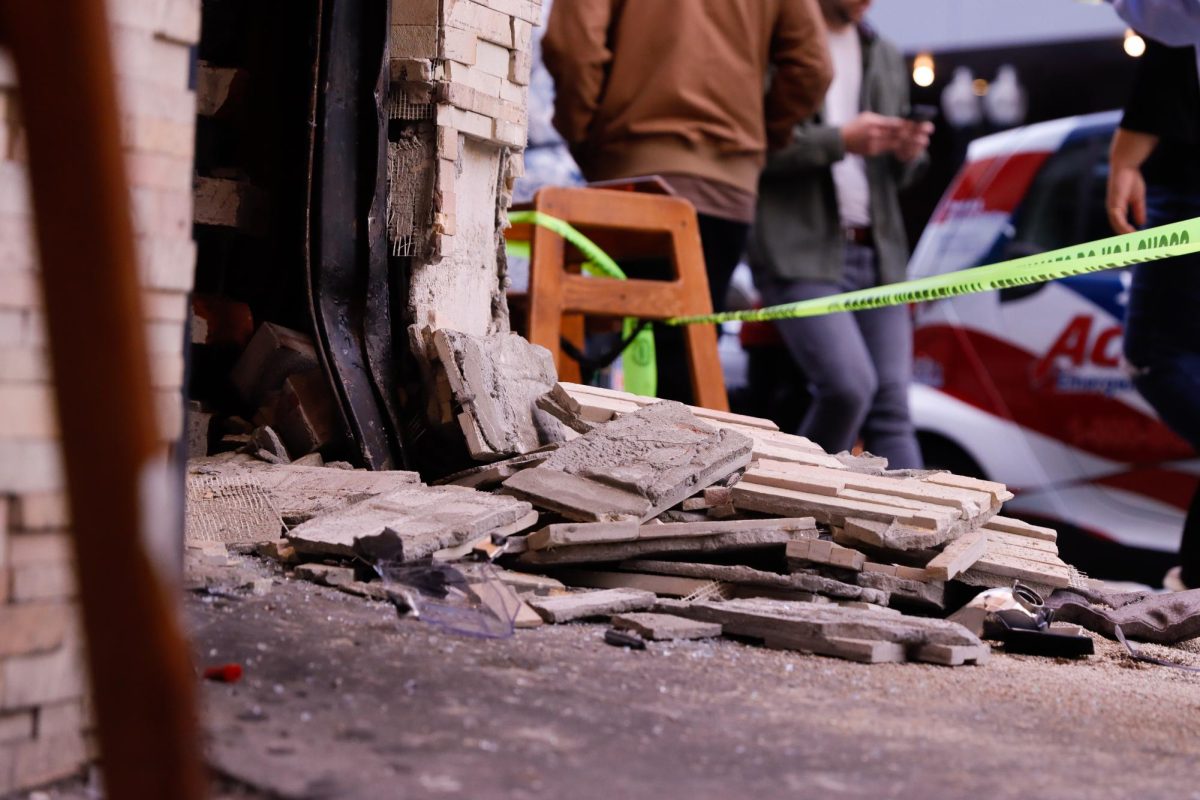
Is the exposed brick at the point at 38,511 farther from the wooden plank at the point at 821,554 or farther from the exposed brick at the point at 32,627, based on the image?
the wooden plank at the point at 821,554

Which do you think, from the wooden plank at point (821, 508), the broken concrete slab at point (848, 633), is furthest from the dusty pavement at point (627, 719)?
the wooden plank at point (821, 508)

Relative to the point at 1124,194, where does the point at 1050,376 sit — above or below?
below

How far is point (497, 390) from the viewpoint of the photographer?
14.6 feet

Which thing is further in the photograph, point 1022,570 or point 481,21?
point 481,21

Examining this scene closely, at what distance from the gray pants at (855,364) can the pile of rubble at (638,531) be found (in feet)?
6.38

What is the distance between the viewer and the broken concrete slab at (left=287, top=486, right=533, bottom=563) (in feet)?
11.0

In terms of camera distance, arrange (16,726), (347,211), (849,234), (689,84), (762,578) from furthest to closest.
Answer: (849,234) < (689,84) < (347,211) < (762,578) < (16,726)

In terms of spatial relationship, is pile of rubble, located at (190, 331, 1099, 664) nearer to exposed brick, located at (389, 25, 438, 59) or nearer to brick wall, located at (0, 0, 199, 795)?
exposed brick, located at (389, 25, 438, 59)

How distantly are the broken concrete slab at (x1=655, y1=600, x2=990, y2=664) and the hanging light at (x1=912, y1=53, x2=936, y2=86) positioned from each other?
11.9m

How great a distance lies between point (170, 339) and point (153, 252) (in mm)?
151

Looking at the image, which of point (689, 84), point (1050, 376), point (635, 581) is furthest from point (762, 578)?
point (1050, 376)

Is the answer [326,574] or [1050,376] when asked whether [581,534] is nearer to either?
[326,574]

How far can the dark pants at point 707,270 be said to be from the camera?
6.42 m

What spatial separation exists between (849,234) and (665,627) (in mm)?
4062
